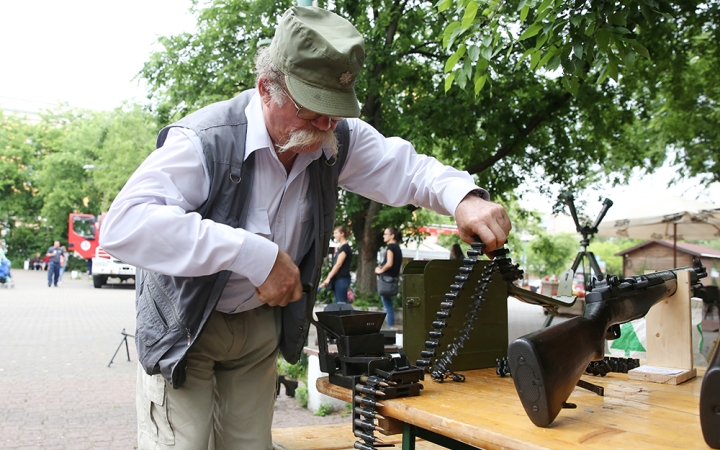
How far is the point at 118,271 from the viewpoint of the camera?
2398 centimetres

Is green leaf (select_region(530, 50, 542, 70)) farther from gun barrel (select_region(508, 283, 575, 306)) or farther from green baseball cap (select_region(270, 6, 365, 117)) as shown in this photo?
green baseball cap (select_region(270, 6, 365, 117))

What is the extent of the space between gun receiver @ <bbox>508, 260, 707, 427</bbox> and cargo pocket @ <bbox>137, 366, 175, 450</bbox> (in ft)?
3.76

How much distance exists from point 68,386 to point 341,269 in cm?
480

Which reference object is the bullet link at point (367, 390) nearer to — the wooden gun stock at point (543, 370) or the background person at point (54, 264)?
the wooden gun stock at point (543, 370)

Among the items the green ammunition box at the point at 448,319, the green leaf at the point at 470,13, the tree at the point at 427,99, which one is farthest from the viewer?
the tree at the point at 427,99

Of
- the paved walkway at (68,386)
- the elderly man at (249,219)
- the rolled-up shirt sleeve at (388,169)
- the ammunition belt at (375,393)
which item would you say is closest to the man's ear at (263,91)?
the elderly man at (249,219)

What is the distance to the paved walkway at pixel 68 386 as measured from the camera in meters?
5.45

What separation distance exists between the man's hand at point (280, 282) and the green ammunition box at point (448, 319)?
2.07 ft

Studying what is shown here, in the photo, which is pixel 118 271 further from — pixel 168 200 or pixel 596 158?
pixel 168 200

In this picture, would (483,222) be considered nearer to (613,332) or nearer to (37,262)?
(613,332)

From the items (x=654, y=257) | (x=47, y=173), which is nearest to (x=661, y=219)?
(x=654, y=257)

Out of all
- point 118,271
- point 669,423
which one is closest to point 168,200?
point 669,423

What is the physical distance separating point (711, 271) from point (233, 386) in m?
16.6

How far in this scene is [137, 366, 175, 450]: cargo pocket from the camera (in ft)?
6.63
